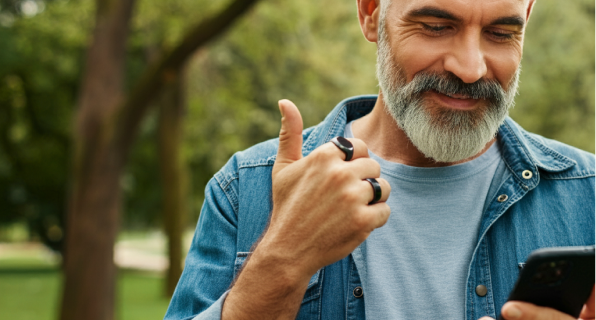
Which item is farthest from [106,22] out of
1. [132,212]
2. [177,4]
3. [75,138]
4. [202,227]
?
[132,212]

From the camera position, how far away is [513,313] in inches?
58.6

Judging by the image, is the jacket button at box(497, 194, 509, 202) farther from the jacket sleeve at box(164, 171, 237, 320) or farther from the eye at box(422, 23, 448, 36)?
the jacket sleeve at box(164, 171, 237, 320)

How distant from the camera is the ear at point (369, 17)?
7.86 ft

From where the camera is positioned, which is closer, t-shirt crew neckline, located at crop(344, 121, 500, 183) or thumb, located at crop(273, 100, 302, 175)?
thumb, located at crop(273, 100, 302, 175)

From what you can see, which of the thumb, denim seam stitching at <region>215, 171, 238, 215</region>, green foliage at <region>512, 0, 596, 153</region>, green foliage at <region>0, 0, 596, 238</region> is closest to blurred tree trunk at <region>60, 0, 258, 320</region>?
green foliage at <region>0, 0, 596, 238</region>

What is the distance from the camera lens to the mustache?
2.01m

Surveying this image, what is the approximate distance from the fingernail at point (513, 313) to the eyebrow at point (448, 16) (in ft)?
3.01

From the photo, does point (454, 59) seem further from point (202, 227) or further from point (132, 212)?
point (132, 212)

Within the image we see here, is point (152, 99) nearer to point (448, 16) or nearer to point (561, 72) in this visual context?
point (448, 16)

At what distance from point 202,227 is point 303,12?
11.0m

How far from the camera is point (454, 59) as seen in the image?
6.54 ft

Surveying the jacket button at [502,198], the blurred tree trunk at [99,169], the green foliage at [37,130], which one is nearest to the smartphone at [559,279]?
the jacket button at [502,198]

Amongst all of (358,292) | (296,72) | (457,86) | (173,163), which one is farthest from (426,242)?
(296,72)

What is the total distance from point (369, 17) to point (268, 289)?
122 cm
